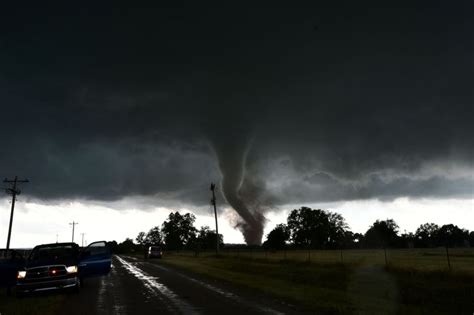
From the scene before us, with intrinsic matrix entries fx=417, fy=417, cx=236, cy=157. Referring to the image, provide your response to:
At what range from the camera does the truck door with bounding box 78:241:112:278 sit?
1917cm

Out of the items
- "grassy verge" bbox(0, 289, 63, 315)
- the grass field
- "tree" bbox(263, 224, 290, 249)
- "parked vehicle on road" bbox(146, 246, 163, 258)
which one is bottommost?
"grassy verge" bbox(0, 289, 63, 315)

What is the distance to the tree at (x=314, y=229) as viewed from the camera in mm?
171375

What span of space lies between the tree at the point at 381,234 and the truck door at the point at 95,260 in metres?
160

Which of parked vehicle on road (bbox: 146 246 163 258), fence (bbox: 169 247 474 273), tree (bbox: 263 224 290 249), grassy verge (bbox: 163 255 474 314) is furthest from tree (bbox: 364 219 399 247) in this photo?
grassy verge (bbox: 163 255 474 314)

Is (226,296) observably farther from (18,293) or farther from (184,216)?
(184,216)

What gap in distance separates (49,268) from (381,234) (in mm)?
176672

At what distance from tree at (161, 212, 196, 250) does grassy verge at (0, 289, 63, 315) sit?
164 metres

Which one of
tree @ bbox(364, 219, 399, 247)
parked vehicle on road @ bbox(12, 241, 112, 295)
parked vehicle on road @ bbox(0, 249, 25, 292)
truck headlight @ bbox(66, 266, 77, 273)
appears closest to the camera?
parked vehicle on road @ bbox(12, 241, 112, 295)

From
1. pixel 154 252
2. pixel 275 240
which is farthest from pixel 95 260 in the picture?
pixel 275 240

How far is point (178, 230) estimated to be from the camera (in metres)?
178

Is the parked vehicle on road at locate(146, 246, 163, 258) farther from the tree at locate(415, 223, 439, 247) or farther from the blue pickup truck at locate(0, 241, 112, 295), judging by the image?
the tree at locate(415, 223, 439, 247)

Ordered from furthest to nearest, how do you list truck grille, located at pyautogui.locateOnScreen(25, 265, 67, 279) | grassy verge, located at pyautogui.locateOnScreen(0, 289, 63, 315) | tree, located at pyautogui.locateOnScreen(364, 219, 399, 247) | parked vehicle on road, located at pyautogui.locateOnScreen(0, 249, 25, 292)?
tree, located at pyautogui.locateOnScreen(364, 219, 399, 247) < parked vehicle on road, located at pyautogui.locateOnScreen(0, 249, 25, 292) < truck grille, located at pyautogui.locateOnScreen(25, 265, 67, 279) < grassy verge, located at pyautogui.locateOnScreen(0, 289, 63, 315)

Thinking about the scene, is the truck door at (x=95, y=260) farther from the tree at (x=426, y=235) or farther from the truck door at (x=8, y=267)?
the tree at (x=426, y=235)

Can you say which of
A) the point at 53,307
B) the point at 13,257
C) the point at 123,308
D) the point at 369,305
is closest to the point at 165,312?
the point at 123,308
